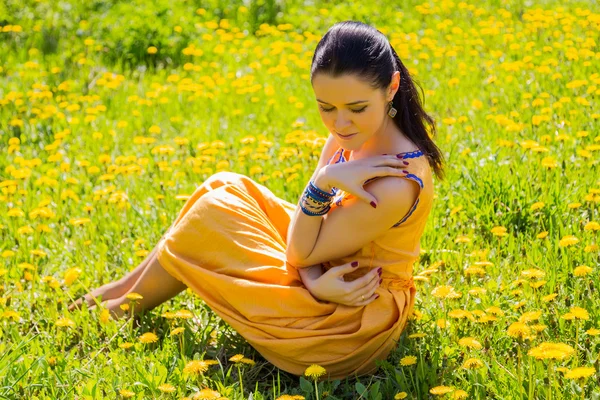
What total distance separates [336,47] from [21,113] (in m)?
3.30

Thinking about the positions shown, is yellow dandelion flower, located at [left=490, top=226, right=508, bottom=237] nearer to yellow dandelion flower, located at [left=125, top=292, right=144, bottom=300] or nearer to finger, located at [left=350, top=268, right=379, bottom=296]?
finger, located at [left=350, top=268, right=379, bottom=296]

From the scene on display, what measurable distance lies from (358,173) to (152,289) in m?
0.98

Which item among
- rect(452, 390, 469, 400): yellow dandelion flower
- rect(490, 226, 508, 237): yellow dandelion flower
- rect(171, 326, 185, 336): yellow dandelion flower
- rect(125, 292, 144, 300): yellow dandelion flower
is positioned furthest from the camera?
rect(490, 226, 508, 237): yellow dandelion flower

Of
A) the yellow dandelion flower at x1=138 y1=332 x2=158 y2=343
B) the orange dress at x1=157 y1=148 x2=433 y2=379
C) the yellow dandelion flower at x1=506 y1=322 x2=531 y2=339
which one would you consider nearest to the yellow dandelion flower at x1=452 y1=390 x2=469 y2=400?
the yellow dandelion flower at x1=506 y1=322 x2=531 y2=339

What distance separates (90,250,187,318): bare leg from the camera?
2805mm

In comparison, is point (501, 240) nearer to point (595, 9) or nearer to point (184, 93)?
point (184, 93)

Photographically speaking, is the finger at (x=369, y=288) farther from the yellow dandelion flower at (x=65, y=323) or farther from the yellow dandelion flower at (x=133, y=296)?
the yellow dandelion flower at (x=65, y=323)

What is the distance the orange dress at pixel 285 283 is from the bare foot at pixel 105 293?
0.36 m

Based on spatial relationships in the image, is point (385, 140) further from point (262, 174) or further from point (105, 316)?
point (262, 174)

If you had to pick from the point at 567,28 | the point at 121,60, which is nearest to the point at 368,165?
the point at 567,28

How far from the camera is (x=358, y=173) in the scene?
90.5 inches

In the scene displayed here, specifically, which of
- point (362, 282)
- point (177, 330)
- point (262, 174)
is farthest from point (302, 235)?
point (262, 174)

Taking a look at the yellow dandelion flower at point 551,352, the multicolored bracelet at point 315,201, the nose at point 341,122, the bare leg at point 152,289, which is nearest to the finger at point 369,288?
the multicolored bracelet at point 315,201

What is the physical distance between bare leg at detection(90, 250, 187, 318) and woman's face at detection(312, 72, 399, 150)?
0.89 m
